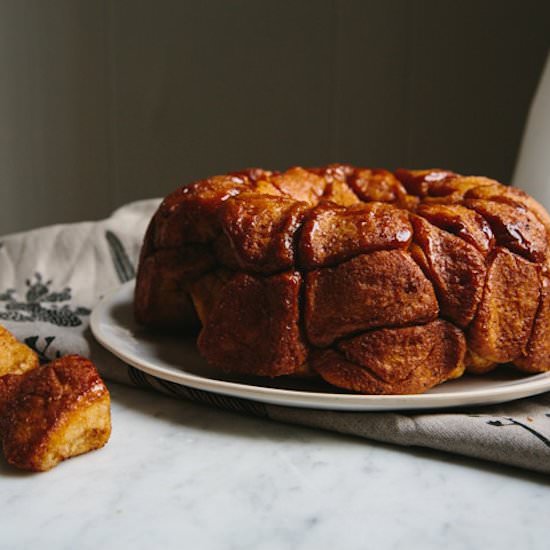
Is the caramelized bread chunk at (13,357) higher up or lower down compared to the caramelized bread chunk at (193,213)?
lower down

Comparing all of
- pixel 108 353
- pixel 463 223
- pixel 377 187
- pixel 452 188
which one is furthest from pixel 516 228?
pixel 108 353

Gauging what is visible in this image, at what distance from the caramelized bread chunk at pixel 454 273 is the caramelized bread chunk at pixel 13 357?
1.83 feet

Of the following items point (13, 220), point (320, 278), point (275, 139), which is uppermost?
point (320, 278)

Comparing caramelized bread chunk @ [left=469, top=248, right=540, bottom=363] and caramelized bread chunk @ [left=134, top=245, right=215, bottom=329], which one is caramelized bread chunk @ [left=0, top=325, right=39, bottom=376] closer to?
caramelized bread chunk @ [left=134, top=245, right=215, bottom=329]

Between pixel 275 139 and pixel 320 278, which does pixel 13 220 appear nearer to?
pixel 275 139

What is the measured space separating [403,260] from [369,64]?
175 centimetres

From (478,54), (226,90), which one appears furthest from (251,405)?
(226,90)

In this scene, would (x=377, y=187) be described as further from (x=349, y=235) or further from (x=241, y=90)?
(x=241, y=90)

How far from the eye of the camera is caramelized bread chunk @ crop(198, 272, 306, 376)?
106cm

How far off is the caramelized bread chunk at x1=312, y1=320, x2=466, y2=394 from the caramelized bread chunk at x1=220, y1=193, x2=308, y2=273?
0.45 ft

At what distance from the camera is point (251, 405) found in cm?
106

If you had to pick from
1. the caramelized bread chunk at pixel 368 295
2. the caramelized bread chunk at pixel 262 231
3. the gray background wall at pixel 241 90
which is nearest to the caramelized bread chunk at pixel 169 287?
the caramelized bread chunk at pixel 262 231

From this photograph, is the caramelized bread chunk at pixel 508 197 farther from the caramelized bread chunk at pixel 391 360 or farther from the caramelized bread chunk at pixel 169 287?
the caramelized bread chunk at pixel 169 287

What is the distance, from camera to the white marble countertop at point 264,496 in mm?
805
